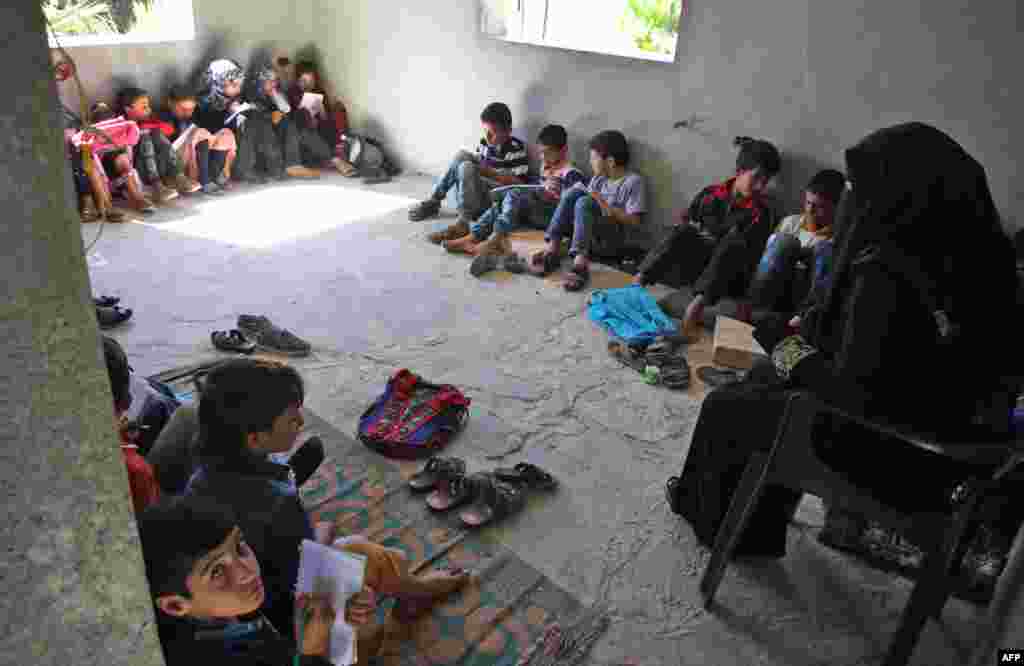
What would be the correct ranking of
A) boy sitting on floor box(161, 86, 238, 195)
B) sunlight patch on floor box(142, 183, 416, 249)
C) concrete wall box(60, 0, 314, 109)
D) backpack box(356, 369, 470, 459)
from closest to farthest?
backpack box(356, 369, 470, 459) → sunlight patch on floor box(142, 183, 416, 249) → concrete wall box(60, 0, 314, 109) → boy sitting on floor box(161, 86, 238, 195)

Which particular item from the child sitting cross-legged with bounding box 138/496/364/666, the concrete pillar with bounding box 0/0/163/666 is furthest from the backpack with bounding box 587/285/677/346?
the concrete pillar with bounding box 0/0/163/666

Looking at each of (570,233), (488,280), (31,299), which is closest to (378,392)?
(488,280)

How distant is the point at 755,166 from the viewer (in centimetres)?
420

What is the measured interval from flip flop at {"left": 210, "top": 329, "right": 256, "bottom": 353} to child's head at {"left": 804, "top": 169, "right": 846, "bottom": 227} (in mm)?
2990

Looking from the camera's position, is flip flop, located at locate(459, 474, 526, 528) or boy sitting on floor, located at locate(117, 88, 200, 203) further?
boy sitting on floor, located at locate(117, 88, 200, 203)

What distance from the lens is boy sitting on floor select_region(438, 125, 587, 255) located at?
5031 millimetres

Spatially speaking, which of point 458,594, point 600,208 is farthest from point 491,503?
point 600,208

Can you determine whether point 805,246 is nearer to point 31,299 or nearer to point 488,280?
point 488,280

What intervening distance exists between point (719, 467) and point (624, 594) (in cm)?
51

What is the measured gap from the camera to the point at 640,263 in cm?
504

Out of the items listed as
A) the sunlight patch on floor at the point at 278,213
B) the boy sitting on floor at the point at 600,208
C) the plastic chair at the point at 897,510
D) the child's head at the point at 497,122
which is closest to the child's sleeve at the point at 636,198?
the boy sitting on floor at the point at 600,208

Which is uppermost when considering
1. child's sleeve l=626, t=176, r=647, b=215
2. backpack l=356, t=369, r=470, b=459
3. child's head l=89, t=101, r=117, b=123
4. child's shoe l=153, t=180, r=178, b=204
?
child's head l=89, t=101, r=117, b=123

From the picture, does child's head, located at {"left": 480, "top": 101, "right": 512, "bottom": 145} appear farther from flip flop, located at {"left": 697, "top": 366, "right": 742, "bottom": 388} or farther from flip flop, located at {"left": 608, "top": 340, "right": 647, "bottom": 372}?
flip flop, located at {"left": 697, "top": 366, "right": 742, "bottom": 388}

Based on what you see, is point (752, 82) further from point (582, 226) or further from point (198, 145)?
point (198, 145)
